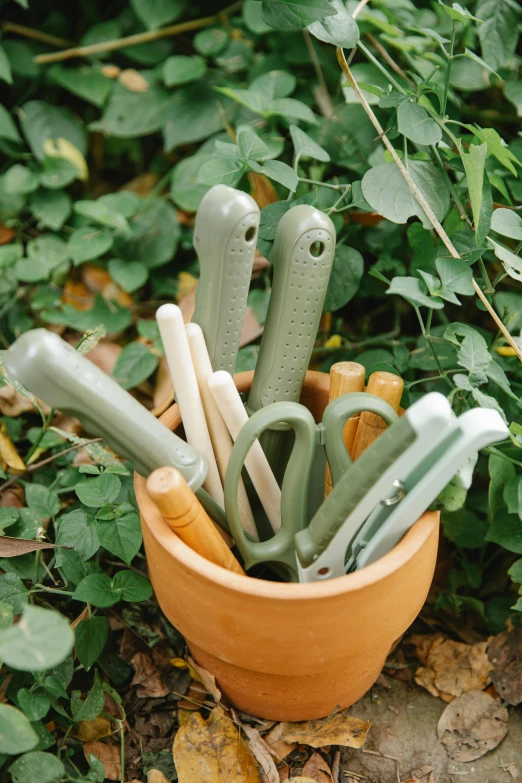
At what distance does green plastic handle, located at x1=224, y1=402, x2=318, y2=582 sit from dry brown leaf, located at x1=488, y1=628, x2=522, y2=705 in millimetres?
250

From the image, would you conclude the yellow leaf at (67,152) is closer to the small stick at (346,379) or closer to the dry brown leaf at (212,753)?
the small stick at (346,379)

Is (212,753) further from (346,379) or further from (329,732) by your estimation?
(346,379)

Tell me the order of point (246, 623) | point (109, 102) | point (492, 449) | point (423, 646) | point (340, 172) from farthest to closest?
point (109, 102) < point (340, 172) < point (423, 646) < point (492, 449) < point (246, 623)

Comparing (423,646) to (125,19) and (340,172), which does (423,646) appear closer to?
(340,172)

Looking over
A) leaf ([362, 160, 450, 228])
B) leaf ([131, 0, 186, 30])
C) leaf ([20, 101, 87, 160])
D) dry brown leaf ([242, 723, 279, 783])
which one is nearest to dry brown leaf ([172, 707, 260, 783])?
dry brown leaf ([242, 723, 279, 783])

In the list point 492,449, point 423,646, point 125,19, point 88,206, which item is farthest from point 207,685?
point 125,19

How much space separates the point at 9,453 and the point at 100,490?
20cm

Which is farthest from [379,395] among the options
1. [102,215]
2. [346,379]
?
[102,215]

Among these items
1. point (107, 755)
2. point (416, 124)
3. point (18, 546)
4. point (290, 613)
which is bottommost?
point (107, 755)

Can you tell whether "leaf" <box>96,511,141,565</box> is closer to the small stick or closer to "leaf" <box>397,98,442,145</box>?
the small stick

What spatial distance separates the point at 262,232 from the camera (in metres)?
0.65

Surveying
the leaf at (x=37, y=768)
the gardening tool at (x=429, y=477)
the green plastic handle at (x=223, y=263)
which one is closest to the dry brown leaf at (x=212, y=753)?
the leaf at (x=37, y=768)

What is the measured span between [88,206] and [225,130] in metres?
0.21

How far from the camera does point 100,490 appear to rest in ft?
2.03
